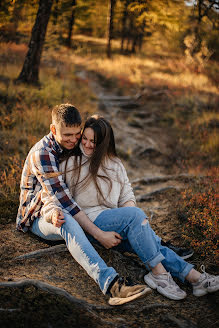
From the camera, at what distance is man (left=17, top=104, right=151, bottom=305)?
2.64m

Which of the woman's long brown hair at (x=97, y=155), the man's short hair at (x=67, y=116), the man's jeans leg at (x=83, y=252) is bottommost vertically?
the man's jeans leg at (x=83, y=252)

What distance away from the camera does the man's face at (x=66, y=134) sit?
10.6ft

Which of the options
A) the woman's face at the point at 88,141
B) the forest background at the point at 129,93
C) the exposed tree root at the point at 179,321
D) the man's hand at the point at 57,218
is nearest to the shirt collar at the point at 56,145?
the woman's face at the point at 88,141

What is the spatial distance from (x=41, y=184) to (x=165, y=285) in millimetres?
1679

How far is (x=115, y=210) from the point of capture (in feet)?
10.4

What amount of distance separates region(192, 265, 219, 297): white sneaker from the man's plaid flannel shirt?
1466 mm

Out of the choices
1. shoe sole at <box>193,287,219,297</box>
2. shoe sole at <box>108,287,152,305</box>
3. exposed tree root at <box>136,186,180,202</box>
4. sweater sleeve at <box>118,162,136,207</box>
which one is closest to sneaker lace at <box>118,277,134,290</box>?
shoe sole at <box>108,287,152,305</box>

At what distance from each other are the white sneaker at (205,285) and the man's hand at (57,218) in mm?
1534

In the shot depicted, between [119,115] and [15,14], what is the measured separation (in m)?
4.60

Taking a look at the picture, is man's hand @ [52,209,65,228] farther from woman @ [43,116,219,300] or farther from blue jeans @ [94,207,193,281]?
blue jeans @ [94,207,193,281]

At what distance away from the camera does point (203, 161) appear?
7457mm

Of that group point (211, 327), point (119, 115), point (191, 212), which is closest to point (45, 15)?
point (119, 115)

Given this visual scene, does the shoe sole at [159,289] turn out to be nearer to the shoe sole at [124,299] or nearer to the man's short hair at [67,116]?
the shoe sole at [124,299]

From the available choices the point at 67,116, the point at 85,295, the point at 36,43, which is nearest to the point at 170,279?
the point at 85,295
